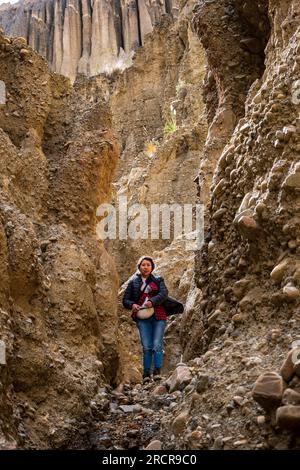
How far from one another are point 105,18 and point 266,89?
54.5 metres

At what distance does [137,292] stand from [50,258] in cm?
135

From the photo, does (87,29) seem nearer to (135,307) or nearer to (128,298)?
(128,298)

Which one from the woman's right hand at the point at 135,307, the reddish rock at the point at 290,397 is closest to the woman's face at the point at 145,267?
the woman's right hand at the point at 135,307

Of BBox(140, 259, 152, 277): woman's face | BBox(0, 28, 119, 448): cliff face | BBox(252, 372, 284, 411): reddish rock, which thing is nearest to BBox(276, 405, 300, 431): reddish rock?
BBox(252, 372, 284, 411): reddish rock

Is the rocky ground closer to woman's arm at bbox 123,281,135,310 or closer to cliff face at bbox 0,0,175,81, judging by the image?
woman's arm at bbox 123,281,135,310

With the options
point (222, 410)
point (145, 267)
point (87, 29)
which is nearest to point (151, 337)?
point (145, 267)

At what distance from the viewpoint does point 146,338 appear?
7223 millimetres

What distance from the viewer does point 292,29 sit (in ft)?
17.2

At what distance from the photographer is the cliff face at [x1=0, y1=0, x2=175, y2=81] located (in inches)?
2066

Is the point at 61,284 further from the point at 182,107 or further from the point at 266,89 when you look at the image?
the point at 182,107

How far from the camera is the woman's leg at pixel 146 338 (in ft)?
23.6

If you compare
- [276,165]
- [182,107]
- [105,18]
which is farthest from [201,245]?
[105,18]

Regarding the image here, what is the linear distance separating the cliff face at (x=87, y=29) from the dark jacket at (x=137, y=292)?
148 ft

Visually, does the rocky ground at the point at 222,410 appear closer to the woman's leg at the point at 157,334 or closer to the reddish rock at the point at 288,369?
the reddish rock at the point at 288,369
